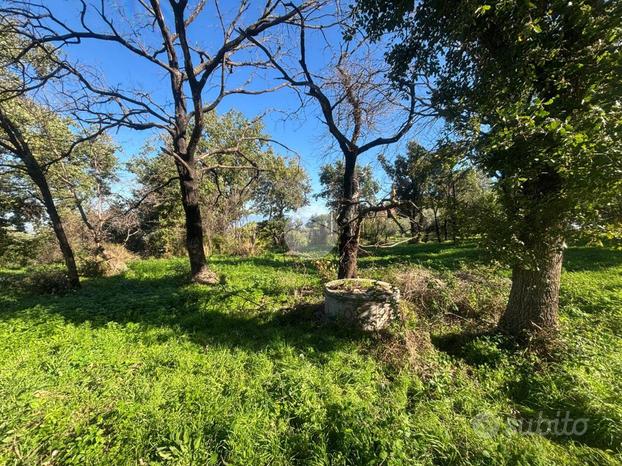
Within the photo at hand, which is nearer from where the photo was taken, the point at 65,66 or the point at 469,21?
the point at 469,21

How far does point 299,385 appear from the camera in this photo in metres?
2.75

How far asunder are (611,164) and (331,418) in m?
3.29

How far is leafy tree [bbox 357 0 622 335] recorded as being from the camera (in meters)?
2.31

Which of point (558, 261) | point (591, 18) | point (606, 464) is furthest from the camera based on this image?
point (558, 261)

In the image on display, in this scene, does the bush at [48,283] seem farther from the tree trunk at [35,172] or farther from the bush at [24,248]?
the bush at [24,248]

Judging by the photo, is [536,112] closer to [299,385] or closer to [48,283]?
[299,385]

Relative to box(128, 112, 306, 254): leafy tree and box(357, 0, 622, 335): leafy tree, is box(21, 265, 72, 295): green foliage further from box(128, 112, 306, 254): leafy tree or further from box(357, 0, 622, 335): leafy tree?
box(357, 0, 622, 335): leafy tree

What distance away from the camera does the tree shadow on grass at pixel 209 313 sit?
12.5 feet

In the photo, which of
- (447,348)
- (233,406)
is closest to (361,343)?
(447,348)

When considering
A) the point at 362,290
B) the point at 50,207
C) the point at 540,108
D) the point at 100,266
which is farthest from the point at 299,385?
the point at 100,266

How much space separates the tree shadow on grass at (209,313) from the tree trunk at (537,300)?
2.14 meters

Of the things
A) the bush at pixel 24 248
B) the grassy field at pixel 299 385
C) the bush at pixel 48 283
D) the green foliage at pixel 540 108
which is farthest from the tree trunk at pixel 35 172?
the bush at pixel 24 248

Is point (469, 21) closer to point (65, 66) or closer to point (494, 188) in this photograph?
point (494, 188)

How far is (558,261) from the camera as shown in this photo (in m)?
3.48
